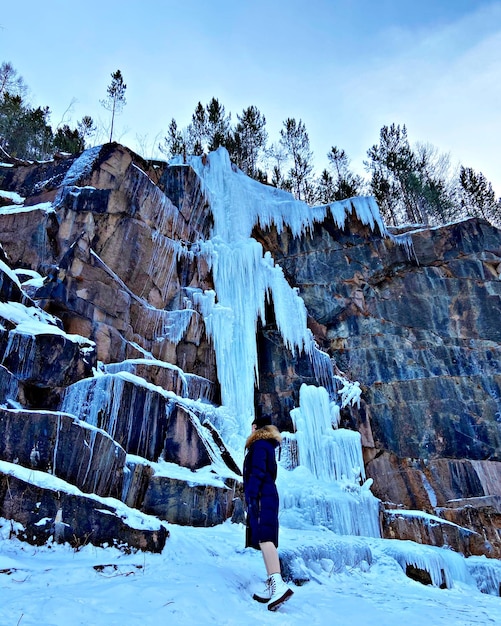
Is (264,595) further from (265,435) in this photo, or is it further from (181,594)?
(265,435)

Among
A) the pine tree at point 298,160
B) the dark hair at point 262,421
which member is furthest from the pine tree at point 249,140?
the dark hair at point 262,421

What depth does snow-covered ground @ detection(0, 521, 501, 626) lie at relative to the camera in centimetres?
255

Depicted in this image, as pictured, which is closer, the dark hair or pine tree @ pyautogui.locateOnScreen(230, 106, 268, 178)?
the dark hair

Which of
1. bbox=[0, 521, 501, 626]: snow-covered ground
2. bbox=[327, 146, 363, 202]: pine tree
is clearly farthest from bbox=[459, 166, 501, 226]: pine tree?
bbox=[0, 521, 501, 626]: snow-covered ground

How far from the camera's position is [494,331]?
1566 centimetres

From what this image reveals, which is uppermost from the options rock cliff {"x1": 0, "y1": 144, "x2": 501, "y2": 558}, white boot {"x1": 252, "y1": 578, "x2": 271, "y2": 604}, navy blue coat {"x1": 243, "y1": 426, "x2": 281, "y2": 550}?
rock cliff {"x1": 0, "y1": 144, "x2": 501, "y2": 558}

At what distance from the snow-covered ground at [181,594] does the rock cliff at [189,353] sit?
411mm

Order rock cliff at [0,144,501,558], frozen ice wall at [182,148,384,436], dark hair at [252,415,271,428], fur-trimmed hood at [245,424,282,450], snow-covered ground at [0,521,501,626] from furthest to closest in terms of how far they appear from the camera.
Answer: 1. frozen ice wall at [182,148,384,436]
2. rock cliff at [0,144,501,558]
3. dark hair at [252,415,271,428]
4. fur-trimmed hood at [245,424,282,450]
5. snow-covered ground at [0,521,501,626]

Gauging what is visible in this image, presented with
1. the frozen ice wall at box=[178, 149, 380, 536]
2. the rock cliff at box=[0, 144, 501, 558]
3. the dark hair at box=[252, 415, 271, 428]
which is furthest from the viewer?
the frozen ice wall at box=[178, 149, 380, 536]

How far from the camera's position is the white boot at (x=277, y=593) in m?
2.89

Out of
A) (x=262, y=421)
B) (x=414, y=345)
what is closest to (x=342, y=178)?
(x=414, y=345)

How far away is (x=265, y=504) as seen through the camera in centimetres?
326

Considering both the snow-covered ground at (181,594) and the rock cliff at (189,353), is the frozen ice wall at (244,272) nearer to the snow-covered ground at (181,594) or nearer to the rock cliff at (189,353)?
the rock cliff at (189,353)

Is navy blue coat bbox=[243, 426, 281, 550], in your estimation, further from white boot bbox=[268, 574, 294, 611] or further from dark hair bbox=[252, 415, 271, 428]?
white boot bbox=[268, 574, 294, 611]
